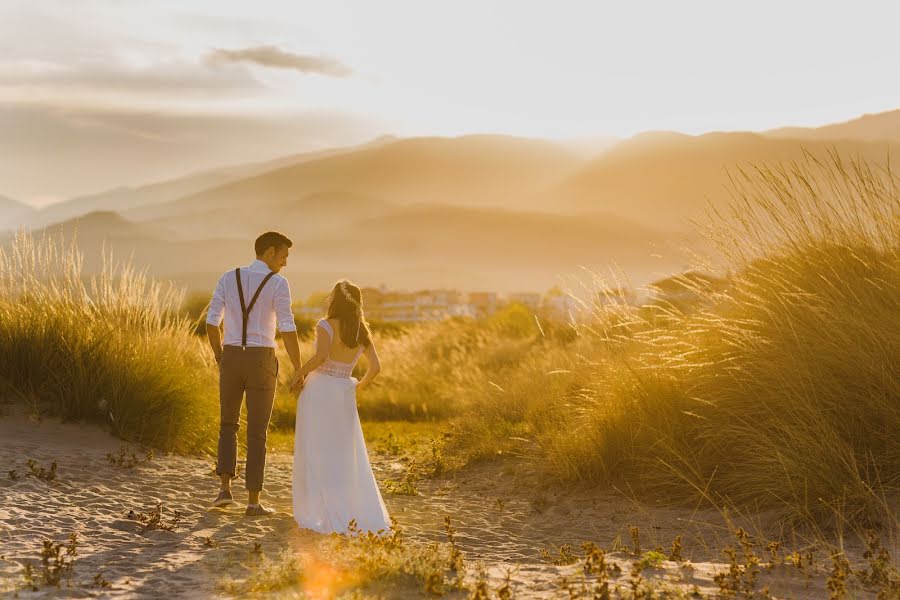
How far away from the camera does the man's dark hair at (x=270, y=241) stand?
737 centimetres

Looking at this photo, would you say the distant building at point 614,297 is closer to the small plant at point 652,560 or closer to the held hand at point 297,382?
the held hand at point 297,382

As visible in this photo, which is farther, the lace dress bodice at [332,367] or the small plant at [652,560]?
the lace dress bodice at [332,367]

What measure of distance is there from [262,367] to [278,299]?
58 cm

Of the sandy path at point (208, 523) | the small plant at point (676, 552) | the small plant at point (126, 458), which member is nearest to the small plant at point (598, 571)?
the sandy path at point (208, 523)

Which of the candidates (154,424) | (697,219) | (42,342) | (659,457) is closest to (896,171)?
(697,219)

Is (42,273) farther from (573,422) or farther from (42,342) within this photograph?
(573,422)

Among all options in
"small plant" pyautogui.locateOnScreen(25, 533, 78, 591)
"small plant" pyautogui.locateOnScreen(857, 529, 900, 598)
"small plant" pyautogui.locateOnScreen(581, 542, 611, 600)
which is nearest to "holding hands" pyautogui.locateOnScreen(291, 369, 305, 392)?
"small plant" pyautogui.locateOnScreen(25, 533, 78, 591)

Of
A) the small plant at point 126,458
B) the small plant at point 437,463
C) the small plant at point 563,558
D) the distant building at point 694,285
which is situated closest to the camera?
the small plant at point 563,558

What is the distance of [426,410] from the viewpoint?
15.6 meters

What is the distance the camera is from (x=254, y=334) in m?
7.38

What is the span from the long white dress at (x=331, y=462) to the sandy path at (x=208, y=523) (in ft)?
0.84

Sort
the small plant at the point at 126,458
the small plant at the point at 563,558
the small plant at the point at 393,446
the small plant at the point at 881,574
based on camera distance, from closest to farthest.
A: the small plant at the point at 881,574, the small plant at the point at 563,558, the small plant at the point at 126,458, the small plant at the point at 393,446

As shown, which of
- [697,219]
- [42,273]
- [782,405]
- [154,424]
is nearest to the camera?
[782,405]

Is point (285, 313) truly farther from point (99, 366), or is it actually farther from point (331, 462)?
point (99, 366)
